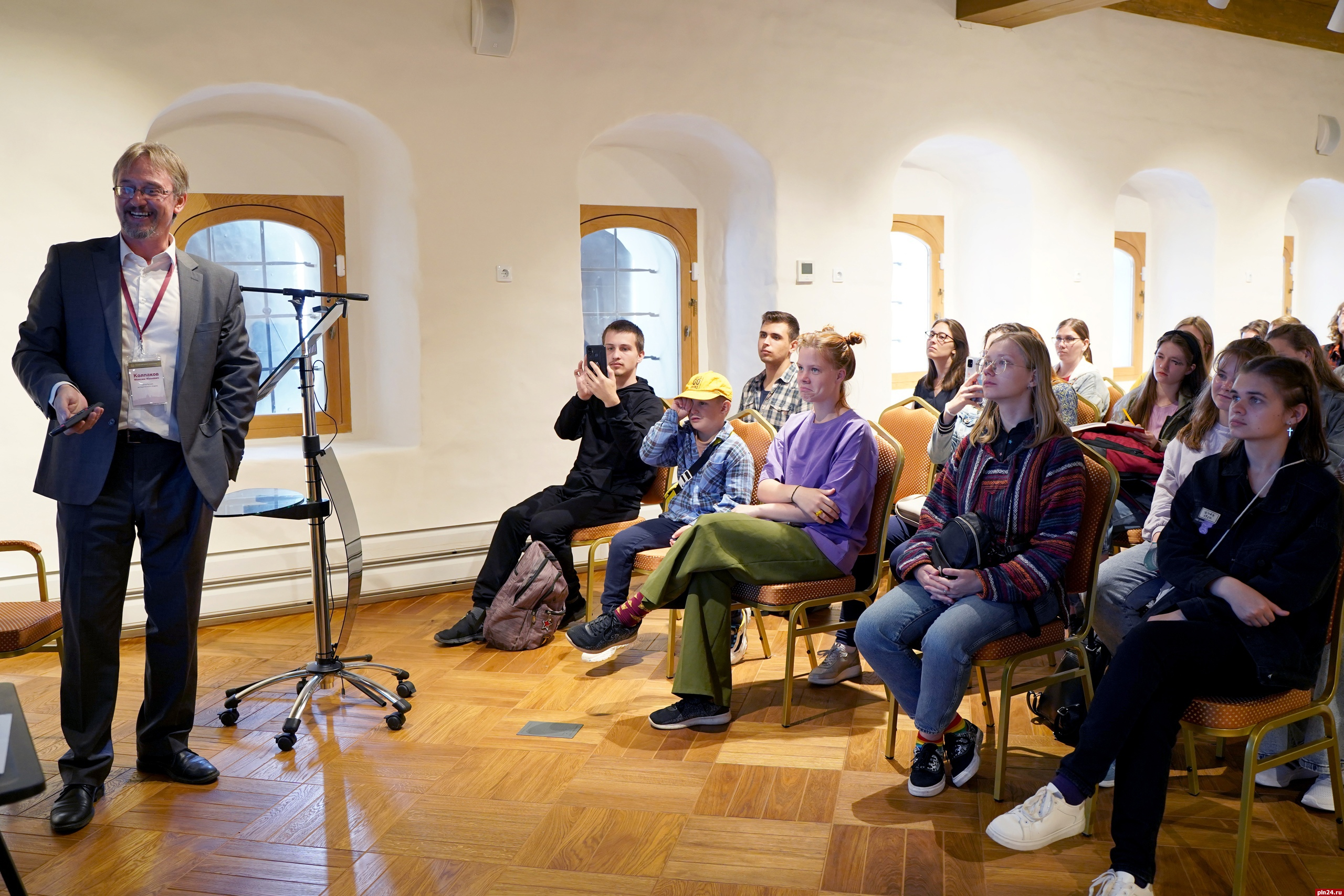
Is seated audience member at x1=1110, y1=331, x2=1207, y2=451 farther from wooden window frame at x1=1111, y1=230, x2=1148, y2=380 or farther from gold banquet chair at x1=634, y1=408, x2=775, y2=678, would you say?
wooden window frame at x1=1111, y1=230, x2=1148, y2=380

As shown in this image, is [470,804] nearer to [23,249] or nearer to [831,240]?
[23,249]

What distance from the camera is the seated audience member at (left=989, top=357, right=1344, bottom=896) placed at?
2.31m

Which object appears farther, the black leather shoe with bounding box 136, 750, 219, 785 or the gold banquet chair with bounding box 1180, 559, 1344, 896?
the black leather shoe with bounding box 136, 750, 219, 785

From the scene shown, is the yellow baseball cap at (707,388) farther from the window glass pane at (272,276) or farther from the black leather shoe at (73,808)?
the window glass pane at (272,276)

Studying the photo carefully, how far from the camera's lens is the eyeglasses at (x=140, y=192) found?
9.11 ft

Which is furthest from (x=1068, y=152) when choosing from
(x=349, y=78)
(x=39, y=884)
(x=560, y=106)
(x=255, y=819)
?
(x=39, y=884)

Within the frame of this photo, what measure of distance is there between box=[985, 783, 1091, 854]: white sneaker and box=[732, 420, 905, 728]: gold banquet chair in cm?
92

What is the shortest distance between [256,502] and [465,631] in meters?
1.26

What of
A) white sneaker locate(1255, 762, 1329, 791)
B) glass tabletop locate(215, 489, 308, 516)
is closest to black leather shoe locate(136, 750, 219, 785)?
glass tabletop locate(215, 489, 308, 516)

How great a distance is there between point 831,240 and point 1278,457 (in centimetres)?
397

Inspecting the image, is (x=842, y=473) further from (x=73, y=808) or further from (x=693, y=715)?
(x=73, y=808)

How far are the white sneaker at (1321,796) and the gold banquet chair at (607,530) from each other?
2466 millimetres

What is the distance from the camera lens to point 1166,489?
10.5ft

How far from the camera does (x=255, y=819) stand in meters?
2.80
